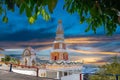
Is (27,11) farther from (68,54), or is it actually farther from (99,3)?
(68,54)

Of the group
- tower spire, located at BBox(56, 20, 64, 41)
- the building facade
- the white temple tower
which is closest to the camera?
the building facade

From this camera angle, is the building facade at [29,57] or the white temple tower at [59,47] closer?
the building facade at [29,57]

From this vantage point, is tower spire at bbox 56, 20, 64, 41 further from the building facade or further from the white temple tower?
the building facade

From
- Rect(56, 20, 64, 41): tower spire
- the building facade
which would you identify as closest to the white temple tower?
Rect(56, 20, 64, 41): tower spire

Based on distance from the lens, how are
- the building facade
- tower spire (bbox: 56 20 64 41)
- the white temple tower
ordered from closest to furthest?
the building facade → the white temple tower → tower spire (bbox: 56 20 64 41)

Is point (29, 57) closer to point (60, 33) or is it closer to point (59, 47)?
point (59, 47)

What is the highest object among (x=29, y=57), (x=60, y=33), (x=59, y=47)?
(x=60, y=33)

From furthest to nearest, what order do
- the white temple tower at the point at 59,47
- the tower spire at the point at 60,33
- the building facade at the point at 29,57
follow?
the tower spire at the point at 60,33
the white temple tower at the point at 59,47
the building facade at the point at 29,57

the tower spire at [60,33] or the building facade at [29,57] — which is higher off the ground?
the tower spire at [60,33]

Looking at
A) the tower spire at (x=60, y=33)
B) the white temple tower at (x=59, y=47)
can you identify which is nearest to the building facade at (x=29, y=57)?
the white temple tower at (x=59, y=47)

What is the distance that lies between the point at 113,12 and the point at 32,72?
42.2 ft

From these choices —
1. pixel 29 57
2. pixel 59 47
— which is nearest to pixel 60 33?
pixel 59 47

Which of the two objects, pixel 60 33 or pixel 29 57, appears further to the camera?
pixel 60 33

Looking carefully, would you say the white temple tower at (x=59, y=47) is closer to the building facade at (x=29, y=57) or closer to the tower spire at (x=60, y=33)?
the tower spire at (x=60, y=33)
